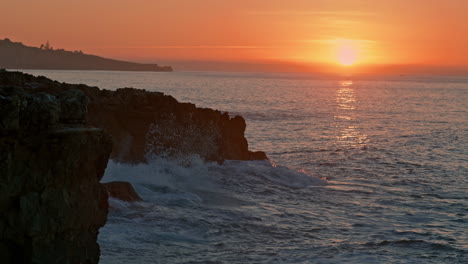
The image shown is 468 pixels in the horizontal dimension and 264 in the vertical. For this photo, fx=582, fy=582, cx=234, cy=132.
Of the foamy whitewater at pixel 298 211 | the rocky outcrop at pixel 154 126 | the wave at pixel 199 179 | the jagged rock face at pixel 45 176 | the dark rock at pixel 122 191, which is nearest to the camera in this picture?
the jagged rock face at pixel 45 176

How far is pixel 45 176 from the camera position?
784cm

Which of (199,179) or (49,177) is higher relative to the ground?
(49,177)

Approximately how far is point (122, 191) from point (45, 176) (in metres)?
7.77

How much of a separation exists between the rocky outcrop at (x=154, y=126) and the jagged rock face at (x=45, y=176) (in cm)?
1160

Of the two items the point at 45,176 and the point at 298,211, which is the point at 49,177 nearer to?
the point at 45,176

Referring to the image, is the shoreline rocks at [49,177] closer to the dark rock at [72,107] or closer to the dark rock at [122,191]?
the dark rock at [72,107]

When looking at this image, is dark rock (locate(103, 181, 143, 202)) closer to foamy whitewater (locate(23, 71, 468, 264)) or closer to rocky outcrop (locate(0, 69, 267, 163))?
foamy whitewater (locate(23, 71, 468, 264))

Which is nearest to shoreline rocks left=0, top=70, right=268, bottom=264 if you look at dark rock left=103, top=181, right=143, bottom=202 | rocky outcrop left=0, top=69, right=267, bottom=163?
dark rock left=103, top=181, right=143, bottom=202

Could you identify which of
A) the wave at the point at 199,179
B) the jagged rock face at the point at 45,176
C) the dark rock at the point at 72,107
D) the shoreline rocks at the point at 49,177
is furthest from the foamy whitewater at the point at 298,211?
the dark rock at the point at 72,107

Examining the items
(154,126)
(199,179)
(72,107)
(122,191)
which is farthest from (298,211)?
(72,107)

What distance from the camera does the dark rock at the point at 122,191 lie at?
15.3 metres

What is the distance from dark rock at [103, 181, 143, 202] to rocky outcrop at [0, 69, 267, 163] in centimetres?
433

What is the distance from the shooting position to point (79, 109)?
830cm

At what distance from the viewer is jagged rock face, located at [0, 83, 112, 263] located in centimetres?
755
